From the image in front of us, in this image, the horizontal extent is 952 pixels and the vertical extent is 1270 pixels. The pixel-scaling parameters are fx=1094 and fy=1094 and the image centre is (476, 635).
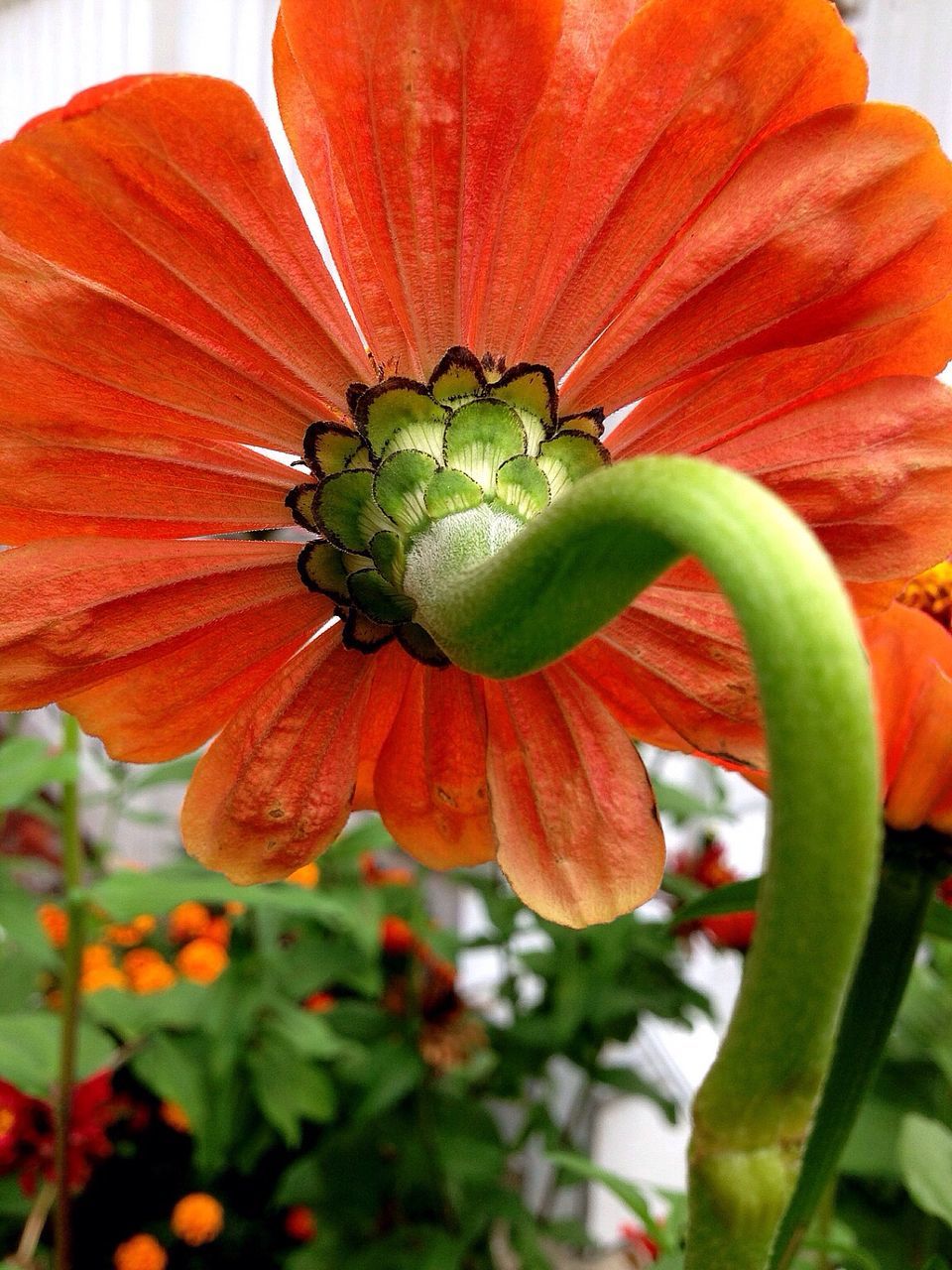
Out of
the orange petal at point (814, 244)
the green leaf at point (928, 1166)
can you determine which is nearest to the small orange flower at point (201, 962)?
the green leaf at point (928, 1166)

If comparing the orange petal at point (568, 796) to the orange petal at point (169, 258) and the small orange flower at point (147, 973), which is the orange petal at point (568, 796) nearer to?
the orange petal at point (169, 258)

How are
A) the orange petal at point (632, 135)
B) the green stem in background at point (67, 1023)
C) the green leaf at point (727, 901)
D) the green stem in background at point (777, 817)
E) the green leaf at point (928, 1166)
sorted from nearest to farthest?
the green stem in background at point (777, 817) < the orange petal at point (632, 135) < the green leaf at point (727, 901) < the green leaf at point (928, 1166) < the green stem in background at point (67, 1023)

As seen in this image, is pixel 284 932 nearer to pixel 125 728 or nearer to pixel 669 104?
pixel 125 728

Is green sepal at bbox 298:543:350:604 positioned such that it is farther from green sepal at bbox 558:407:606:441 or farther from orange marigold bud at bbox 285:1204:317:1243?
orange marigold bud at bbox 285:1204:317:1243

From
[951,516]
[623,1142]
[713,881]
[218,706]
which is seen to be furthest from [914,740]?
[623,1142]

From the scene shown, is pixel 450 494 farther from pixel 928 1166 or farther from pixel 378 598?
pixel 928 1166

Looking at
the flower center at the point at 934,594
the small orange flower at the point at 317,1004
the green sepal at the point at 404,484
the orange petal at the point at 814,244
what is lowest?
the small orange flower at the point at 317,1004
